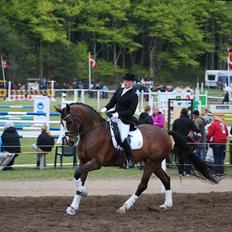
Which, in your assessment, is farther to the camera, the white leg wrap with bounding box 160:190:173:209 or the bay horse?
the white leg wrap with bounding box 160:190:173:209

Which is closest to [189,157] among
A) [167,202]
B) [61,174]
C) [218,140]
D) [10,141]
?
[167,202]

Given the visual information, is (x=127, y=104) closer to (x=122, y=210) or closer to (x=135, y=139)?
(x=135, y=139)

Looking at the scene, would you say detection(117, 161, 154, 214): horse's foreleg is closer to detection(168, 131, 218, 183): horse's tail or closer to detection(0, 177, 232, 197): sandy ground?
detection(168, 131, 218, 183): horse's tail

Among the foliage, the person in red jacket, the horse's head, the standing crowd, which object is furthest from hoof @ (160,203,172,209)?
the foliage

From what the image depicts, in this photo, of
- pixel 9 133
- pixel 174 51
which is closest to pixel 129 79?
pixel 9 133

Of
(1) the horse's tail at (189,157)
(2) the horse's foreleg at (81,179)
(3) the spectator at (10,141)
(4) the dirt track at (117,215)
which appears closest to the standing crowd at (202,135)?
(1) the horse's tail at (189,157)

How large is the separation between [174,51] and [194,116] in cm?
5626

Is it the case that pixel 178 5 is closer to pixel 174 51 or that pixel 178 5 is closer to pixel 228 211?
pixel 174 51

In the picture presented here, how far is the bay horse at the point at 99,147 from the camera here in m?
12.2

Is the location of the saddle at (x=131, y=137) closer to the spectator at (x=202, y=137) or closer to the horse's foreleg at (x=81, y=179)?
the horse's foreleg at (x=81, y=179)

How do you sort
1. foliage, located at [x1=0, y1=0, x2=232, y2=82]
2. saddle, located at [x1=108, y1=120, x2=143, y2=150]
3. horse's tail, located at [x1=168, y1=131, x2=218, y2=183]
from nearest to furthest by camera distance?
saddle, located at [x1=108, y1=120, x2=143, y2=150] < horse's tail, located at [x1=168, y1=131, x2=218, y2=183] < foliage, located at [x1=0, y1=0, x2=232, y2=82]

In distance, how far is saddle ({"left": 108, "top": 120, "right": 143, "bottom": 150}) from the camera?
12648 mm

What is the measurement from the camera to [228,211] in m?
12.5

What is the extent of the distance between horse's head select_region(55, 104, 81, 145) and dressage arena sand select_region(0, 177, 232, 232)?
1412 mm
